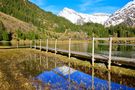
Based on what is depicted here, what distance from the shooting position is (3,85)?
1255 cm

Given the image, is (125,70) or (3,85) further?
(125,70)

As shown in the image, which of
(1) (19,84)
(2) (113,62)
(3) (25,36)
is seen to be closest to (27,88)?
(1) (19,84)

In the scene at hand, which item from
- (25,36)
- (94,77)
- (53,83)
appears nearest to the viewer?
(53,83)

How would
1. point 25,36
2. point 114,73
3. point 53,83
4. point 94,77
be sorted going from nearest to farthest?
point 53,83 < point 94,77 < point 114,73 < point 25,36

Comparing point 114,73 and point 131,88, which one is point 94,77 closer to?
point 114,73

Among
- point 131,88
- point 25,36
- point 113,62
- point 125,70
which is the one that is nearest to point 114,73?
point 125,70

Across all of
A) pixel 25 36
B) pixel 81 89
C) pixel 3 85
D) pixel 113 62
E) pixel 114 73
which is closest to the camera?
pixel 81 89

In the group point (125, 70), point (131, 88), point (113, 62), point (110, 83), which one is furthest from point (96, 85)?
point (113, 62)

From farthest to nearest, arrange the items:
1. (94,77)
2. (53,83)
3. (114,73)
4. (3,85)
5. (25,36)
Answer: (25,36) → (114,73) → (94,77) → (53,83) → (3,85)

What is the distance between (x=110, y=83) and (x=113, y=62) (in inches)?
249

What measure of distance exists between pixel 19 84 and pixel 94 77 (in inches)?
195

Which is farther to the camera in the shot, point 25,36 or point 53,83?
point 25,36

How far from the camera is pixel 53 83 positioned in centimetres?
1335

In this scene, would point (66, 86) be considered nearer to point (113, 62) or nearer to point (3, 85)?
point (3, 85)
